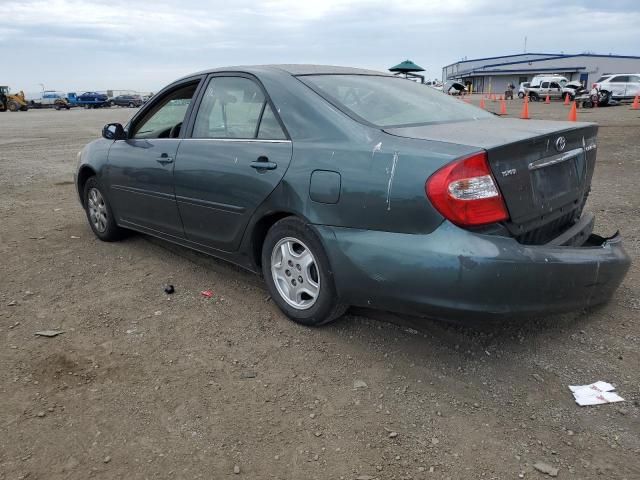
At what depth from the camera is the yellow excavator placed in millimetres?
48094

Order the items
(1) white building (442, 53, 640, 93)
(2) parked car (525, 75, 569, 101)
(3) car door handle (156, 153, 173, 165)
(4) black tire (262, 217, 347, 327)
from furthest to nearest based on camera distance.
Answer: (1) white building (442, 53, 640, 93), (2) parked car (525, 75, 569, 101), (3) car door handle (156, 153, 173, 165), (4) black tire (262, 217, 347, 327)

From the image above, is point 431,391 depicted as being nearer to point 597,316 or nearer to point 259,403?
point 259,403

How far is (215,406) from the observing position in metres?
2.59

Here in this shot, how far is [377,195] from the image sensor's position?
2.69m

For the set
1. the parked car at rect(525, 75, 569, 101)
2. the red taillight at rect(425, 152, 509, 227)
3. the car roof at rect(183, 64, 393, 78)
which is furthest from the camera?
the parked car at rect(525, 75, 569, 101)

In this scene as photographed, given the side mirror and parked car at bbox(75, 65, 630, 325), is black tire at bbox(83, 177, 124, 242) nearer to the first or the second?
the side mirror

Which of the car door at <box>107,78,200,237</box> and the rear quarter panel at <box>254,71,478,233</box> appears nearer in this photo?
the rear quarter panel at <box>254,71,478,233</box>

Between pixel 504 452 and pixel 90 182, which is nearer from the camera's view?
pixel 504 452

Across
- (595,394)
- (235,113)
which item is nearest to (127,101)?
(235,113)

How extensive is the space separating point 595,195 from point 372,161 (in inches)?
A: 195

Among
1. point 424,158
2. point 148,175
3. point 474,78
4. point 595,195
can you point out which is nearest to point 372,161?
point 424,158

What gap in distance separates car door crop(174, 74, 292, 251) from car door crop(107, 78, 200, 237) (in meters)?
0.16

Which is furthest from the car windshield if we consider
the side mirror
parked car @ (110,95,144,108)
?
parked car @ (110,95,144,108)

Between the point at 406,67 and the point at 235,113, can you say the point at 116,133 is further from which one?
the point at 406,67
